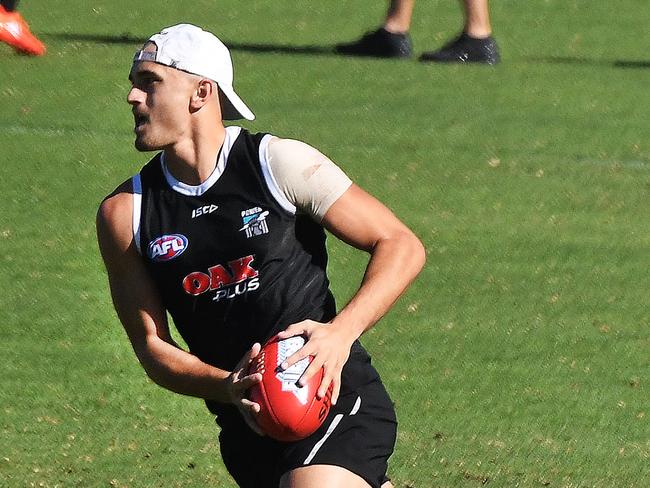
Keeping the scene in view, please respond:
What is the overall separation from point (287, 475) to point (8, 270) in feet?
13.7

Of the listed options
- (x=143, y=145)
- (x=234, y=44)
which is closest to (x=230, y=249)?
(x=143, y=145)

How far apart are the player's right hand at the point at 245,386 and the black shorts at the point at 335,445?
0.85ft

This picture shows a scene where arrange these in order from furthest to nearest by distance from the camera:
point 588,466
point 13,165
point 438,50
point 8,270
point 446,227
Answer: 1. point 438,50
2. point 13,165
3. point 446,227
4. point 8,270
5. point 588,466

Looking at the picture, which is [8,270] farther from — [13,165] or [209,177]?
[209,177]

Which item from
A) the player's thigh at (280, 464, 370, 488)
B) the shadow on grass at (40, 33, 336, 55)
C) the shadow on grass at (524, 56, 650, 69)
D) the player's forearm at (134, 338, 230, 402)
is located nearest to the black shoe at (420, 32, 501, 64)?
the shadow on grass at (524, 56, 650, 69)

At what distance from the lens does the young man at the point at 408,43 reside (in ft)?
38.8

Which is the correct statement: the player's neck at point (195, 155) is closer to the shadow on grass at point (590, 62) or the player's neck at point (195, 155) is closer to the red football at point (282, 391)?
the red football at point (282, 391)

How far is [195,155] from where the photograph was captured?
4.80m

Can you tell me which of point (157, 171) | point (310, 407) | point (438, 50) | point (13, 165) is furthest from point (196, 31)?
point (438, 50)

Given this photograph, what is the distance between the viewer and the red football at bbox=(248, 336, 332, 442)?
441cm

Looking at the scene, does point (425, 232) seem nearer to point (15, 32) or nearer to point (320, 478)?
point (15, 32)

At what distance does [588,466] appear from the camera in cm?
643

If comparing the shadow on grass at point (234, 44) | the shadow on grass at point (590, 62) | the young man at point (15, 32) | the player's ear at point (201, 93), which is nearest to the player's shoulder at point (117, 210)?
the player's ear at point (201, 93)

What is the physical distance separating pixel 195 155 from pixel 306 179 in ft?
1.25
